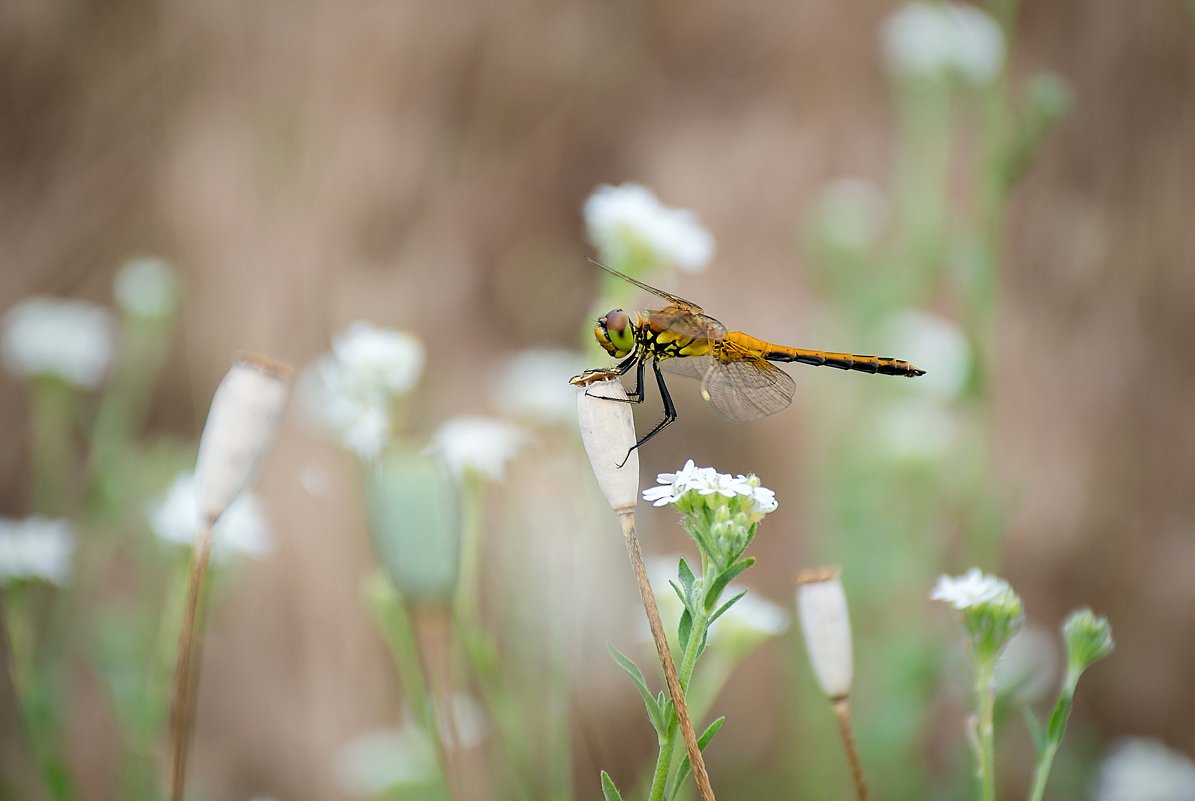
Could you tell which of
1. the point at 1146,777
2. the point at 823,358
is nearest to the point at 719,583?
the point at 823,358

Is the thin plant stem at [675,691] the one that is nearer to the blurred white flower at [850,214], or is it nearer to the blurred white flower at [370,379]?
the blurred white flower at [370,379]

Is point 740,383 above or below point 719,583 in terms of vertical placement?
above

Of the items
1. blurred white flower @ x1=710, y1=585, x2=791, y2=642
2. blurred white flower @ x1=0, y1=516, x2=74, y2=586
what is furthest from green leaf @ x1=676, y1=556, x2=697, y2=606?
blurred white flower @ x1=0, y1=516, x2=74, y2=586

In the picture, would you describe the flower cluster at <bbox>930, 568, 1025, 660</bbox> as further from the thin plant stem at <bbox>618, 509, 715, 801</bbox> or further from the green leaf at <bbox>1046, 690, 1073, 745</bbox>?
the thin plant stem at <bbox>618, 509, 715, 801</bbox>

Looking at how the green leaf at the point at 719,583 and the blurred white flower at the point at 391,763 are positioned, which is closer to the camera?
the green leaf at the point at 719,583

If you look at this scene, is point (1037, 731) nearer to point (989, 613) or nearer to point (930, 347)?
point (989, 613)

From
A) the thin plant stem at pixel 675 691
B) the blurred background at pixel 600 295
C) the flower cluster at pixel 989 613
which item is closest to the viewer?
the thin plant stem at pixel 675 691

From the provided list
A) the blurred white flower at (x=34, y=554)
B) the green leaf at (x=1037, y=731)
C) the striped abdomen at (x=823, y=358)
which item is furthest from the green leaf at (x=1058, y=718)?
the blurred white flower at (x=34, y=554)
